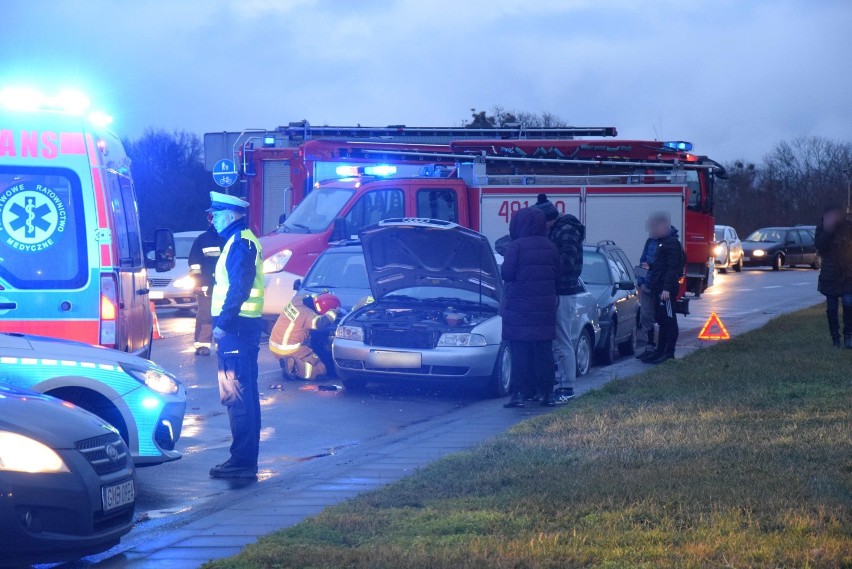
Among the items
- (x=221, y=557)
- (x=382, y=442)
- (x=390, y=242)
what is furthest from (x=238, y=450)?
(x=390, y=242)

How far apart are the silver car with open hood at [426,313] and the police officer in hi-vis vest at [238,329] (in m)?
3.70

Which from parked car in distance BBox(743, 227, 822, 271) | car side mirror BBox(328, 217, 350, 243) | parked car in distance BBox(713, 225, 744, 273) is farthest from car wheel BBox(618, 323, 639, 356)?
parked car in distance BBox(743, 227, 822, 271)

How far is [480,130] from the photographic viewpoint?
21188mm

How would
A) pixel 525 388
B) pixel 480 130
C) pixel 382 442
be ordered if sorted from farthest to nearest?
pixel 480 130, pixel 525 388, pixel 382 442

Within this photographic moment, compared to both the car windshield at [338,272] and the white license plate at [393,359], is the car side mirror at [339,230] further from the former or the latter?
the white license plate at [393,359]

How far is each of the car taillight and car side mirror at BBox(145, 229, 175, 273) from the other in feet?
6.04

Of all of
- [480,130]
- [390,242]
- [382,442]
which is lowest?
[382,442]

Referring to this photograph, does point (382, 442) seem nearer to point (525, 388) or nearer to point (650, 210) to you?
point (525, 388)

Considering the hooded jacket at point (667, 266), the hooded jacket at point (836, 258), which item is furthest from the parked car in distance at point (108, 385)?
the hooded jacket at point (836, 258)

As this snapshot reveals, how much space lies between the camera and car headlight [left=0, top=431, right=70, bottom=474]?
512cm

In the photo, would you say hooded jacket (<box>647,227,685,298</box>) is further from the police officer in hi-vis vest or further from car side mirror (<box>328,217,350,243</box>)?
the police officer in hi-vis vest

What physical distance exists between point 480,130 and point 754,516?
16.1 meters

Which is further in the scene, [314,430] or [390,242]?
[390,242]

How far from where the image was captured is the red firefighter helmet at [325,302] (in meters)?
12.8
